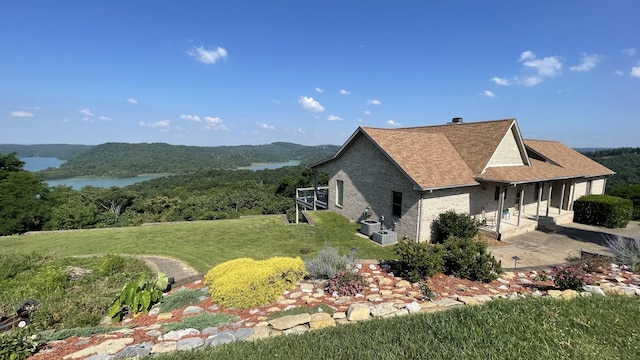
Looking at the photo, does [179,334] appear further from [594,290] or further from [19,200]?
[19,200]

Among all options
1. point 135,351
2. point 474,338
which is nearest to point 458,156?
point 474,338

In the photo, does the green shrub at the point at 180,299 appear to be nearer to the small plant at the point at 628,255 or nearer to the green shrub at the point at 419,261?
the green shrub at the point at 419,261

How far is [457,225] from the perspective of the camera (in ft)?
39.3

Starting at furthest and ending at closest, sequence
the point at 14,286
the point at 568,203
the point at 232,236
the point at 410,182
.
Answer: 1. the point at 568,203
2. the point at 232,236
3. the point at 410,182
4. the point at 14,286

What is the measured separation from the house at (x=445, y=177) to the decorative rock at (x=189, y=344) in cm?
970

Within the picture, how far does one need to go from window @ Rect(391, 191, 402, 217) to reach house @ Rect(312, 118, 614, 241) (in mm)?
48

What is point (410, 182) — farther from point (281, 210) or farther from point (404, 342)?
point (281, 210)

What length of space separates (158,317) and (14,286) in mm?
5067

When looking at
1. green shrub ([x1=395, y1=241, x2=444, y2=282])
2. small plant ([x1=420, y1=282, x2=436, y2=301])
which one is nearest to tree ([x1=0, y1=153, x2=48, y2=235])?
green shrub ([x1=395, y1=241, x2=444, y2=282])

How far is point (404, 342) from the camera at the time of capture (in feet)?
12.6

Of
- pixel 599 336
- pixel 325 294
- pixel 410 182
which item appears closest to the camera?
pixel 599 336

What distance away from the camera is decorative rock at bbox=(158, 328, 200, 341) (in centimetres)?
448

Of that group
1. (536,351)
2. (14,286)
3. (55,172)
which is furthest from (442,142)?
(55,172)

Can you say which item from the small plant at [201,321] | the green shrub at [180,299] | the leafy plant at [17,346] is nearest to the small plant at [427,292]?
the small plant at [201,321]
